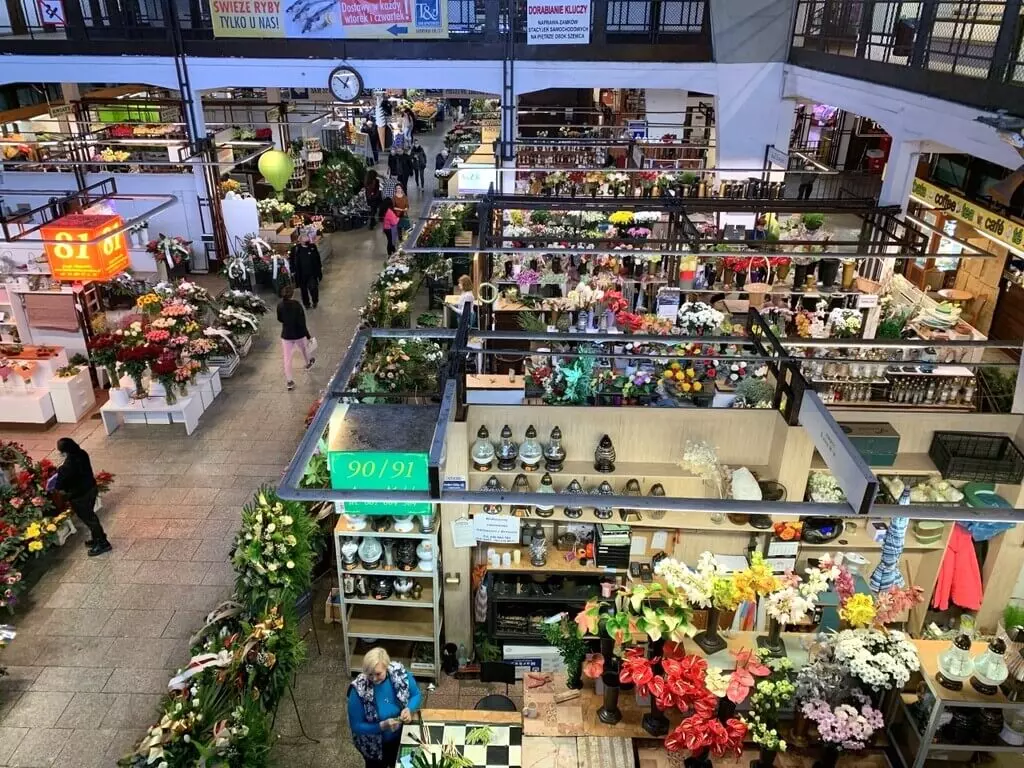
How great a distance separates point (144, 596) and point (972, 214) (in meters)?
10.9

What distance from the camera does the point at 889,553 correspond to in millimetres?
4754

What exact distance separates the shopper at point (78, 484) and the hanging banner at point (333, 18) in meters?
8.23

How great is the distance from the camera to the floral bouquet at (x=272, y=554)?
220 inches

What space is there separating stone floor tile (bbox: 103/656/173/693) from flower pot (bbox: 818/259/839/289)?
8404mm

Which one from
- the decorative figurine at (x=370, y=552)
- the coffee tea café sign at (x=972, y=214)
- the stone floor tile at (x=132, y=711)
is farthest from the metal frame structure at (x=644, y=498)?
the coffee tea café sign at (x=972, y=214)

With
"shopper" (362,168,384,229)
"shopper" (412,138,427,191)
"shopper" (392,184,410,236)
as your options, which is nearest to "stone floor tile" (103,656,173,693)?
"shopper" (392,184,410,236)

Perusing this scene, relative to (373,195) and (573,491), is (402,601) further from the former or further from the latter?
(373,195)

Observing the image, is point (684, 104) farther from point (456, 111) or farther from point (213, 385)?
point (456, 111)

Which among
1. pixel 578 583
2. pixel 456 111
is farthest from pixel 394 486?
pixel 456 111

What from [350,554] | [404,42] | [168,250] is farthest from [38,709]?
[404,42]

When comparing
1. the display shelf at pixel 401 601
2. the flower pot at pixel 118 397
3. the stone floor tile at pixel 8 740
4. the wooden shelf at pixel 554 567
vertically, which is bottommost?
the stone floor tile at pixel 8 740

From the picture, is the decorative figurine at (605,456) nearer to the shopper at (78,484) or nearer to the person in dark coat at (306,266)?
the shopper at (78,484)

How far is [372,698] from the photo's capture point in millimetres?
4605

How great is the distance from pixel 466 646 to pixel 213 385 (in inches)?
232
